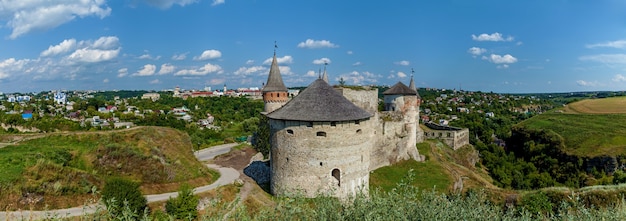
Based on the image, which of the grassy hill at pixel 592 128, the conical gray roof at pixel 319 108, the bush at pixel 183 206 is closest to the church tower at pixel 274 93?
the conical gray roof at pixel 319 108

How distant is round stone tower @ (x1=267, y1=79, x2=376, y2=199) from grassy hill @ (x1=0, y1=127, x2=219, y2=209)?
19.3 ft

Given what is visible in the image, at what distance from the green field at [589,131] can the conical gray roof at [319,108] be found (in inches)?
1573

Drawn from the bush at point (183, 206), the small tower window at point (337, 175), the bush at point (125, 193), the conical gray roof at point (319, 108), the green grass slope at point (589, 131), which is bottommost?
the green grass slope at point (589, 131)

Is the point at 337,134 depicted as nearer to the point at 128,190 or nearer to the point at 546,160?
the point at 128,190

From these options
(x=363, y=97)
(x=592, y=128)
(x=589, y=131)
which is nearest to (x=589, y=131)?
(x=589, y=131)

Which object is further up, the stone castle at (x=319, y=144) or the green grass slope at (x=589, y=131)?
the stone castle at (x=319, y=144)

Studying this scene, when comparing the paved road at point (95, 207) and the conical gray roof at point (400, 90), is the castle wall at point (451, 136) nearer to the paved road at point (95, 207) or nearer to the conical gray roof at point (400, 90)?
the conical gray roof at point (400, 90)

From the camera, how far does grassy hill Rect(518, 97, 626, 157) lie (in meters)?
43.0

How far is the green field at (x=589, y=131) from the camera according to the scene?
42781mm

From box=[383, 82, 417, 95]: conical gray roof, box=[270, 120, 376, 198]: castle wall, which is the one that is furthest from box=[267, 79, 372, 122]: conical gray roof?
box=[383, 82, 417, 95]: conical gray roof

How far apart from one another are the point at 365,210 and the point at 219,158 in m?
28.0

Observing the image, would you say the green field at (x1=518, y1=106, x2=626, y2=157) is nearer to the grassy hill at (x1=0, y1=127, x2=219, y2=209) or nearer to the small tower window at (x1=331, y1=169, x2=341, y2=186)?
the small tower window at (x1=331, y1=169, x2=341, y2=186)

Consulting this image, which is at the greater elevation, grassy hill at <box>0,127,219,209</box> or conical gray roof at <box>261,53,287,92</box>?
conical gray roof at <box>261,53,287,92</box>

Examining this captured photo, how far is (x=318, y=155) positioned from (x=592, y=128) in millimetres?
52944
